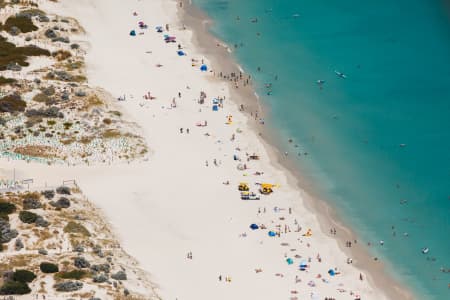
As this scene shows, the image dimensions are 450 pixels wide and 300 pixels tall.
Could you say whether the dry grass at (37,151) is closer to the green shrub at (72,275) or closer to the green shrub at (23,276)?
the green shrub at (72,275)

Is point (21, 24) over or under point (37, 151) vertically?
over

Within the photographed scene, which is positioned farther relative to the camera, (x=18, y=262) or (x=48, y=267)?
(x=18, y=262)

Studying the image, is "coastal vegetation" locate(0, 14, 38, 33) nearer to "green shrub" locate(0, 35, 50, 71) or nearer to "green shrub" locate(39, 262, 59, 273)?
"green shrub" locate(0, 35, 50, 71)

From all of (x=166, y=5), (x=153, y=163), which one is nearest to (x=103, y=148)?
(x=153, y=163)

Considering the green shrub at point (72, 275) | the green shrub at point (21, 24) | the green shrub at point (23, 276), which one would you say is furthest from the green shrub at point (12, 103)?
the green shrub at point (23, 276)

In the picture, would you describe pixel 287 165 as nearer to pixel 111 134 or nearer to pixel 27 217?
pixel 111 134

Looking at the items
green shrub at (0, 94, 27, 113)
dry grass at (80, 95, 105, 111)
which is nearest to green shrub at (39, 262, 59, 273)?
green shrub at (0, 94, 27, 113)

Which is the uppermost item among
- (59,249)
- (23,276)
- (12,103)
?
(12,103)

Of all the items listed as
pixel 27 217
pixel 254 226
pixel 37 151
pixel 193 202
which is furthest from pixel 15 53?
pixel 254 226
